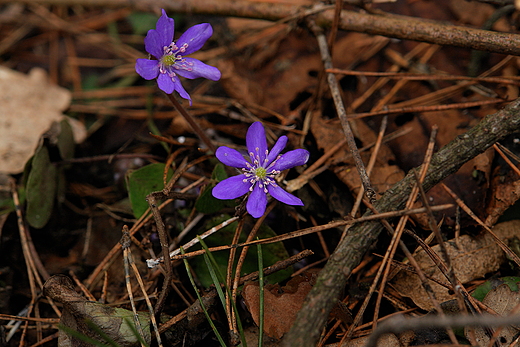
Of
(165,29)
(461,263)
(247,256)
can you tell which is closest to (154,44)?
(165,29)

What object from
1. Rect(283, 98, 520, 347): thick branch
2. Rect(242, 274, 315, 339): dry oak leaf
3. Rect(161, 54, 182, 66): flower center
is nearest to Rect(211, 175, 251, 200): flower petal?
Rect(242, 274, 315, 339): dry oak leaf

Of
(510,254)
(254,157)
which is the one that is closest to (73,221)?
(254,157)

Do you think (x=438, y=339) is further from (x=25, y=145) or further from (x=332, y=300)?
(x=25, y=145)

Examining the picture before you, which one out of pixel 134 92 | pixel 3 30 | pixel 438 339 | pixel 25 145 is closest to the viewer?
pixel 438 339

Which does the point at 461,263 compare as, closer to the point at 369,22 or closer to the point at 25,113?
the point at 369,22

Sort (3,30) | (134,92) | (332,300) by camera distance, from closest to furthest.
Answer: (332,300), (134,92), (3,30)

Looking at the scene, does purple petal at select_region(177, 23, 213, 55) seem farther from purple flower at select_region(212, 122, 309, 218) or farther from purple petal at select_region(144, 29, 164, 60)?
purple flower at select_region(212, 122, 309, 218)
